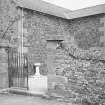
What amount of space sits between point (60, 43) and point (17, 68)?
13.6 feet

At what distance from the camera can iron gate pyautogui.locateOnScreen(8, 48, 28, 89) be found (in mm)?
10017

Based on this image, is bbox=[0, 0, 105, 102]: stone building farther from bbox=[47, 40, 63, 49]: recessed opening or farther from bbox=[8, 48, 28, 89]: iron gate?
bbox=[8, 48, 28, 89]: iron gate

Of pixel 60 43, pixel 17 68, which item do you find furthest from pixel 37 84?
pixel 60 43

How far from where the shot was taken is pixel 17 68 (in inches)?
405

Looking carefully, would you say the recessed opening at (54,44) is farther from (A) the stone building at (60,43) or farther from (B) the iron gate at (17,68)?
(B) the iron gate at (17,68)

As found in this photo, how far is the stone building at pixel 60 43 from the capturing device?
248 inches

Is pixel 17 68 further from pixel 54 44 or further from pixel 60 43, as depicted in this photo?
pixel 60 43

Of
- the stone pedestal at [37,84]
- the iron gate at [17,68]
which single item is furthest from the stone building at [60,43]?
the stone pedestal at [37,84]

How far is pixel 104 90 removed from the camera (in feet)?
19.1

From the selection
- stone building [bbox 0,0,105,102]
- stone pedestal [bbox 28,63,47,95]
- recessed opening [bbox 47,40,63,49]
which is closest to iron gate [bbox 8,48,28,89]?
stone building [bbox 0,0,105,102]

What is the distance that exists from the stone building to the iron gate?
0.98 feet

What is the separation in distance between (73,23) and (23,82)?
19.2 feet

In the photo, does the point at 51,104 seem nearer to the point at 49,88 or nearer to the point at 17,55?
the point at 49,88

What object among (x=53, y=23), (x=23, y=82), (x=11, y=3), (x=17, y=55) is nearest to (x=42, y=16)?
(x=53, y=23)
